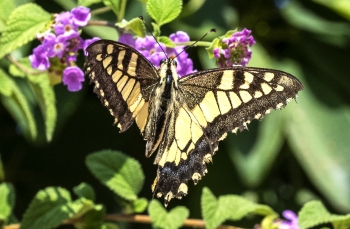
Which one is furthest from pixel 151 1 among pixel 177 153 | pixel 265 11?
pixel 265 11

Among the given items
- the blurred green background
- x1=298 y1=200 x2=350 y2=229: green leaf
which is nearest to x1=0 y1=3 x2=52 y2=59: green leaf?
x1=298 y1=200 x2=350 y2=229: green leaf

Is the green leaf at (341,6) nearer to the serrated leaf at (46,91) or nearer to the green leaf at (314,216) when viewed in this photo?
the green leaf at (314,216)

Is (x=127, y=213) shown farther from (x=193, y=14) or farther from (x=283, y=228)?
(x=193, y=14)

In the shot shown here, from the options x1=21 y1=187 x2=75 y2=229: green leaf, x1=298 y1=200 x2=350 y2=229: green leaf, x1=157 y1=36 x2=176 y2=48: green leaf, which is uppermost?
x1=157 y1=36 x2=176 y2=48: green leaf

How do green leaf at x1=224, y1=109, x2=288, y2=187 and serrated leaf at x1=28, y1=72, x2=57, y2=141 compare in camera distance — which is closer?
serrated leaf at x1=28, y1=72, x2=57, y2=141

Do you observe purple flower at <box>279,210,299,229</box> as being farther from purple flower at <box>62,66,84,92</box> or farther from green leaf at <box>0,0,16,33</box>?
green leaf at <box>0,0,16,33</box>

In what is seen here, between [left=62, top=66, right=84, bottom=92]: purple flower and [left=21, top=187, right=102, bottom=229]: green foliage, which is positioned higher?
[left=62, top=66, right=84, bottom=92]: purple flower
